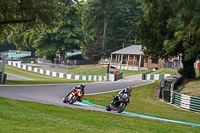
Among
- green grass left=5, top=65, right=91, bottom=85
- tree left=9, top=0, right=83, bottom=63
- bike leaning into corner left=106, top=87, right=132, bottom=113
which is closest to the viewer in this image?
bike leaning into corner left=106, top=87, right=132, bottom=113

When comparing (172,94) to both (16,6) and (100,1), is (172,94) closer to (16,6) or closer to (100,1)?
(16,6)

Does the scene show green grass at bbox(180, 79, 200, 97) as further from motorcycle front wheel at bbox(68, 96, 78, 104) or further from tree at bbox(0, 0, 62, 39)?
tree at bbox(0, 0, 62, 39)

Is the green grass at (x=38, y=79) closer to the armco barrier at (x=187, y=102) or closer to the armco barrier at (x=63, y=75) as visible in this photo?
the armco barrier at (x=63, y=75)

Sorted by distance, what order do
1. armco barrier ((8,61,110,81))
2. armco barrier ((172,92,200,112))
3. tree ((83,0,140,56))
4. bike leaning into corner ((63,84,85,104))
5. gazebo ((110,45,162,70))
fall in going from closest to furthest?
bike leaning into corner ((63,84,85,104)) → armco barrier ((172,92,200,112)) → armco barrier ((8,61,110,81)) → gazebo ((110,45,162,70)) → tree ((83,0,140,56))

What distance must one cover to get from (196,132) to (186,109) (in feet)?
33.3

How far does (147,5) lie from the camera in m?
30.6

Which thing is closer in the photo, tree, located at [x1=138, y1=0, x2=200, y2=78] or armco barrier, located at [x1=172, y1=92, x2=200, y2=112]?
armco barrier, located at [x1=172, y1=92, x2=200, y2=112]

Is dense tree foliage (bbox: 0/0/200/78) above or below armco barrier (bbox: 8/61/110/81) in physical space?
above


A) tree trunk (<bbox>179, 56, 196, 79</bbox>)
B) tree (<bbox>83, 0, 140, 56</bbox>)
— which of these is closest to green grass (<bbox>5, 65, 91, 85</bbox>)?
tree trunk (<bbox>179, 56, 196, 79</bbox>)

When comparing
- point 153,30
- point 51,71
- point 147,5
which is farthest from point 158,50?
point 51,71

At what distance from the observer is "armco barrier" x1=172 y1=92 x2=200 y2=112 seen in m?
20.5

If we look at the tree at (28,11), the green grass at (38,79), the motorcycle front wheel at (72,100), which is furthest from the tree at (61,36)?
the motorcycle front wheel at (72,100)

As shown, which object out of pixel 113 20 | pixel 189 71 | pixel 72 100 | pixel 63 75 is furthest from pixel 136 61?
pixel 72 100

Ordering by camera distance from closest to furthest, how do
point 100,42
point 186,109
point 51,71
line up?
point 186,109, point 51,71, point 100,42
